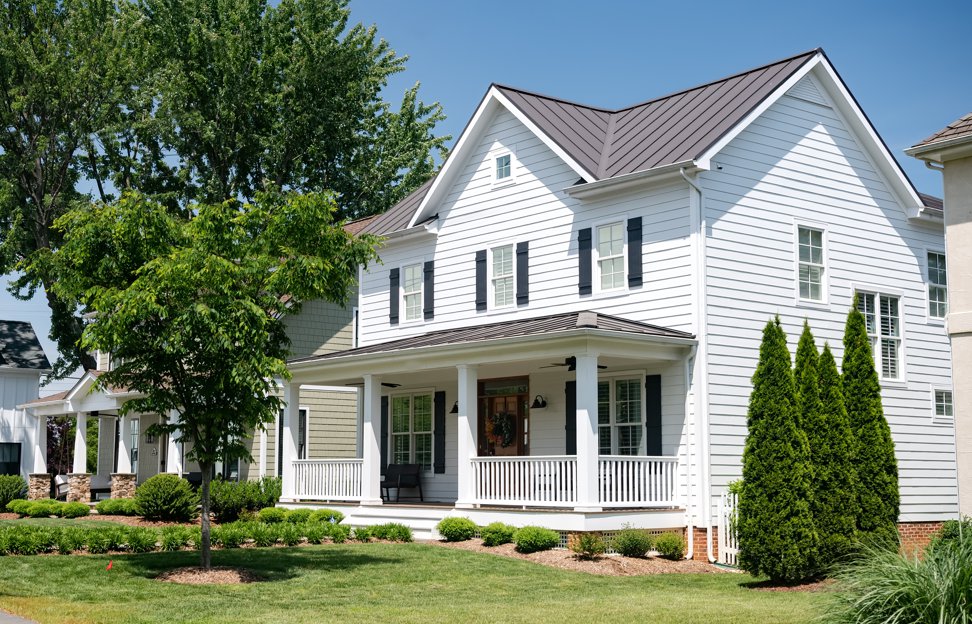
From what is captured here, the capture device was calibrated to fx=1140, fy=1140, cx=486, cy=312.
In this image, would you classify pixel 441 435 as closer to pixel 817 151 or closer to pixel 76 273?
pixel 817 151

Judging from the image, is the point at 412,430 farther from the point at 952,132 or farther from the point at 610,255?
the point at 952,132

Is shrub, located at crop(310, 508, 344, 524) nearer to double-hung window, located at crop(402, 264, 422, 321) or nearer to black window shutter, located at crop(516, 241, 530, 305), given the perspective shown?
double-hung window, located at crop(402, 264, 422, 321)

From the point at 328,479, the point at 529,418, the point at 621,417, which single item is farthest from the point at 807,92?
the point at 328,479

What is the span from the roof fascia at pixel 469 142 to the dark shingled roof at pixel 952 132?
9.06 meters

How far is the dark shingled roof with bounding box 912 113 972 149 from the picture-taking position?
14031mm

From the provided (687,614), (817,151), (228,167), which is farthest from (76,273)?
(228,167)

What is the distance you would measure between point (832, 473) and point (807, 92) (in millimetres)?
9791

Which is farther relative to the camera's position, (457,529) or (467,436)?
(467,436)

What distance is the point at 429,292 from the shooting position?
25.6m

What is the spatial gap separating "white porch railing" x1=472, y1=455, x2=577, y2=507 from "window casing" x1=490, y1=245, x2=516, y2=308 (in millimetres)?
4140

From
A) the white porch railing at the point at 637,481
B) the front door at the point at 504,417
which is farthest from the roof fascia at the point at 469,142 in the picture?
the white porch railing at the point at 637,481

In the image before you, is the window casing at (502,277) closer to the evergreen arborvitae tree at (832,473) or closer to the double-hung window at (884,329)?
the double-hung window at (884,329)

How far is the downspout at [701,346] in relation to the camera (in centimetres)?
1950

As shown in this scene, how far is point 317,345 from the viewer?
3123 cm
